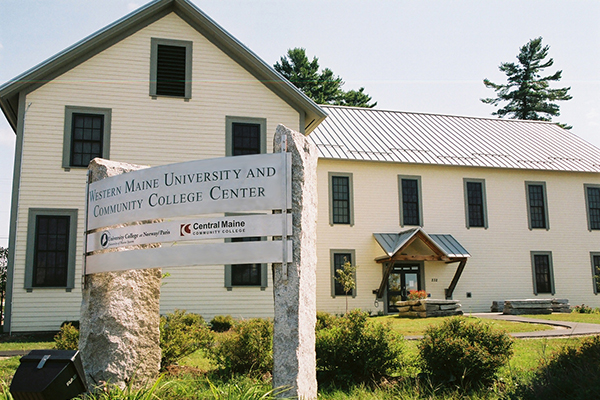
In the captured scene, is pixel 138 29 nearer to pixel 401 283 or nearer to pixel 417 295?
pixel 417 295

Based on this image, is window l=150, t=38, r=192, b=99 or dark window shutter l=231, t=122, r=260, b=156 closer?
window l=150, t=38, r=192, b=99

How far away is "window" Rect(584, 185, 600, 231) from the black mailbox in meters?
26.0

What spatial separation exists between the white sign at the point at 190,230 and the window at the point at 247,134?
36.9 feet

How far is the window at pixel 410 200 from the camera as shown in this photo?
23.6 m

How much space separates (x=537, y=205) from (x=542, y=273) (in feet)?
10.4

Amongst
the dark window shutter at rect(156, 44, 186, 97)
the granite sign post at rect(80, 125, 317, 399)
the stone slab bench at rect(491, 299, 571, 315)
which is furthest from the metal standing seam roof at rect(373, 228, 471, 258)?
the granite sign post at rect(80, 125, 317, 399)

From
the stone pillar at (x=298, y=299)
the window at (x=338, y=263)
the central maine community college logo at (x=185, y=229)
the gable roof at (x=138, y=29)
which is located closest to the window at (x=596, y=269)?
the window at (x=338, y=263)

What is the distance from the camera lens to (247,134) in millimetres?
18594

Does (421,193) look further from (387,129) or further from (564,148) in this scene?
(564,148)

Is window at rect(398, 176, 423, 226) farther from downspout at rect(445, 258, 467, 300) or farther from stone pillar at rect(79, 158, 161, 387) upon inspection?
stone pillar at rect(79, 158, 161, 387)

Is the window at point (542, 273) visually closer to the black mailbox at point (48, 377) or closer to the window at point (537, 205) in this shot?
the window at point (537, 205)

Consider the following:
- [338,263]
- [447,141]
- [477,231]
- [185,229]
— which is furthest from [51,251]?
[447,141]

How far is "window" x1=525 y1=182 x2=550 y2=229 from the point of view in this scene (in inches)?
991

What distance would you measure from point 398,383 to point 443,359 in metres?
0.72
